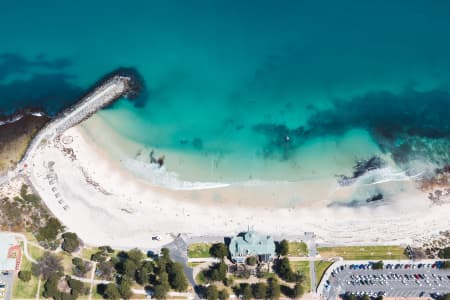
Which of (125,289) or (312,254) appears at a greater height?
(312,254)

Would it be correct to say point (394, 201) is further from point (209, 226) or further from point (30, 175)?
point (30, 175)

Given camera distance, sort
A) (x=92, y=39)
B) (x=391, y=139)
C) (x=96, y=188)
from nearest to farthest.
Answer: (x=96, y=188) < (x=391, y=139) < (x=92, y=39)

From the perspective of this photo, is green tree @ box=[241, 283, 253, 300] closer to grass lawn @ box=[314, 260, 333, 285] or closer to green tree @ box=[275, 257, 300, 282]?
green tree @ box=[275, 257, 300, 282]

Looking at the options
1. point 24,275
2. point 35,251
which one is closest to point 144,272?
point 24,275

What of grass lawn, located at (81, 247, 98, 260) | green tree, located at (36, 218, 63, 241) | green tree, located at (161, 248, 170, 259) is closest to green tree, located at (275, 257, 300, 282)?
green tree, located at (161, 248, 170, 259)

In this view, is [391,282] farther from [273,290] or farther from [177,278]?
[177,278]

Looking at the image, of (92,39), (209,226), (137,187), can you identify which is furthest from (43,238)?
(92,39)
